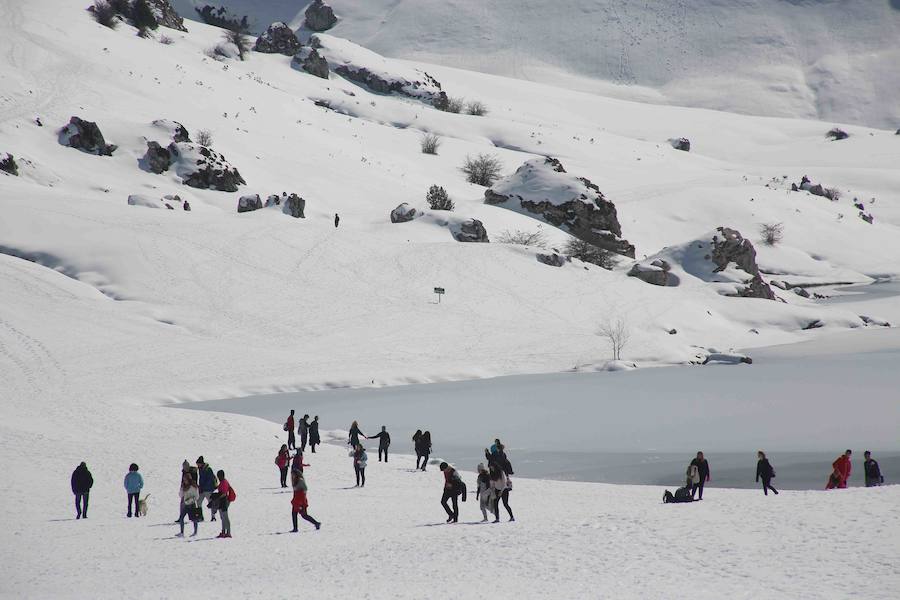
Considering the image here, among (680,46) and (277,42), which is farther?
(680,46)

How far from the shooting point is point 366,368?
137 ft

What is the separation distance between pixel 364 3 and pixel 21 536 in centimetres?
19500

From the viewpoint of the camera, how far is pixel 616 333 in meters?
47.3

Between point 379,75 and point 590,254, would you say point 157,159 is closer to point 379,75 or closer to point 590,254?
point 590,254

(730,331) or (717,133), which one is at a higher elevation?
(717,133)

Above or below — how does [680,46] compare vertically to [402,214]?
above

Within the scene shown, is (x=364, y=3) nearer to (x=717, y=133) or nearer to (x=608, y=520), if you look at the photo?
(x=717, y=133)

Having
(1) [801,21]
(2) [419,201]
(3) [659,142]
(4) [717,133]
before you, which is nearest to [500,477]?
(2) [419,201]

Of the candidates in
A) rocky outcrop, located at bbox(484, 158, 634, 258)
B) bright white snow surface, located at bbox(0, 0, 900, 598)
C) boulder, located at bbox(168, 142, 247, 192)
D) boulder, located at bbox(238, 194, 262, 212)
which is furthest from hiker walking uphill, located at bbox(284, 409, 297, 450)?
rocky outcrop, located at bbox(484, 158, 634, 258)

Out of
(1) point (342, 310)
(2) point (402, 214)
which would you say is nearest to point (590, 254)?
(2) point (402, 214)

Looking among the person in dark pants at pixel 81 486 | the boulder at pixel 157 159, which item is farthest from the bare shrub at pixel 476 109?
the person in dark pants at pixel 81 486

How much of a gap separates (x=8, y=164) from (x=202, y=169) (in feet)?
43.3

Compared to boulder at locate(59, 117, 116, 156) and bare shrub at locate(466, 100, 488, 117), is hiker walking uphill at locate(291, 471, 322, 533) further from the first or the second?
bare shrub at locate(466, 100, 488, 117)

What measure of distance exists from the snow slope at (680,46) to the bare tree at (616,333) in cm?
11160
